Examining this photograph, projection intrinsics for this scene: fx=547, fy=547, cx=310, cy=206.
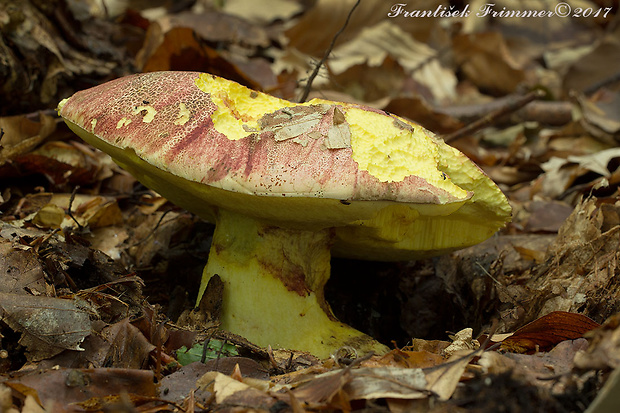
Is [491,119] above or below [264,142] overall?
above

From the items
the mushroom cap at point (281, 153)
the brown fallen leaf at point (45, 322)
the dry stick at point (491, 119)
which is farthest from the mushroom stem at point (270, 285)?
the dry stick at point (491, 119)

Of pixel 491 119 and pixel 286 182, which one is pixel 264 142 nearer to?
pixel 286 182

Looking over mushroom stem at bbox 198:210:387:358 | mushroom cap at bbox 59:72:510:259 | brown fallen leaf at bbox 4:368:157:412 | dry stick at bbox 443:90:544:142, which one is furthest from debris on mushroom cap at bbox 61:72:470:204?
dry stick at bbox 443:90:544:142

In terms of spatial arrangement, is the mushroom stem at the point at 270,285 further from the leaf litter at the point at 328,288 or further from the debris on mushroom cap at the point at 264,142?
the debris on mushroom cap at the point at 264,142

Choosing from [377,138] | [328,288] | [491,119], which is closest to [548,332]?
[377,138]

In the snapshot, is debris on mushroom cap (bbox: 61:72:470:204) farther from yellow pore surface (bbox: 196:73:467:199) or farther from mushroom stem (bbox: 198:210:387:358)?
mushroom stem (bbox: 198:210:387:358)

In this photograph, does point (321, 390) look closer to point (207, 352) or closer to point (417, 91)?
point (207, 352)
